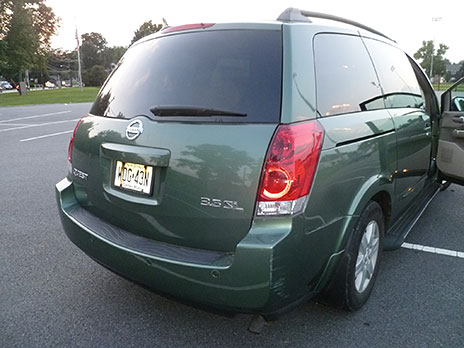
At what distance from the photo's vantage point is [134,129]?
2.32 meters

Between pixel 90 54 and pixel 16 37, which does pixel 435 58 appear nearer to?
pixel 16 37

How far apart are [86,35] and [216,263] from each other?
11683 centimetres

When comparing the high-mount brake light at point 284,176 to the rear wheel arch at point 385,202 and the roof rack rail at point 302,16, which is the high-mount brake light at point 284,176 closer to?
the roof rack rail at point 302,16

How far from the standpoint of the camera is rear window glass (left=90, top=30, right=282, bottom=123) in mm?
2096

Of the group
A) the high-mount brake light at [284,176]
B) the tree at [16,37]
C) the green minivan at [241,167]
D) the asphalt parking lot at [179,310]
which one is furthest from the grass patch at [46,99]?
the high-mount brake light at [284,176]

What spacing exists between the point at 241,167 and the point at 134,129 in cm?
71

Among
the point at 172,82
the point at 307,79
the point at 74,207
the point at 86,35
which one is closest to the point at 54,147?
the point at 74,207

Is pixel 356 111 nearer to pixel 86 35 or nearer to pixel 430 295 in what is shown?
pixel 430 295

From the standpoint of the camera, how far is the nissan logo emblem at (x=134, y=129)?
229 cm

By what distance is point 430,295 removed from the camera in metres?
2.93

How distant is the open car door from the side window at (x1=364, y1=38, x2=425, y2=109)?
1.27ft

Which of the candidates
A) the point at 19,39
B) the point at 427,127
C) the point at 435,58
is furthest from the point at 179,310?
the point at 435,58

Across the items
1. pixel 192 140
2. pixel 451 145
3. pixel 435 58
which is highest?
pixel 435 58

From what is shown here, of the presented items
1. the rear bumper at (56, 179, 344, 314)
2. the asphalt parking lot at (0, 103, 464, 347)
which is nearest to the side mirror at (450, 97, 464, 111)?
the asphalt parking lot at (0, 103, 464, 347)
